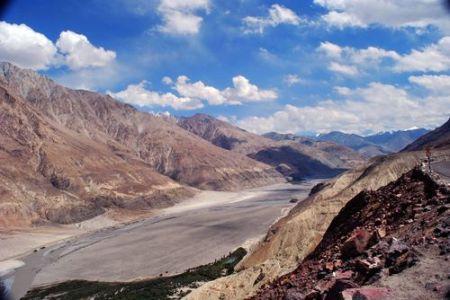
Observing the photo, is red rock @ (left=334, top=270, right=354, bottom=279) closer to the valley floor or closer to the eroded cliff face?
the eroded cliff face

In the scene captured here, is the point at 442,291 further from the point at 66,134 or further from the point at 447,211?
the point at 66,134

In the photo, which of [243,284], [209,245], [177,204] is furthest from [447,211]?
[177,204]

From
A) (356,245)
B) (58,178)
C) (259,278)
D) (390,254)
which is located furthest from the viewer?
(58,178)

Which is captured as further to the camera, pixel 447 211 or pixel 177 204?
pixel 177 204

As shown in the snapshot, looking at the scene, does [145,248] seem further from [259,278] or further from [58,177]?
[58,177]

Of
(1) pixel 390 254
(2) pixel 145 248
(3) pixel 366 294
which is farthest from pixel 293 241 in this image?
(2) pixel 145 248

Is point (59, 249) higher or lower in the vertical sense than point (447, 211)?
lower

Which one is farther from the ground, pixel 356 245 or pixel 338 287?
pixel 356 245

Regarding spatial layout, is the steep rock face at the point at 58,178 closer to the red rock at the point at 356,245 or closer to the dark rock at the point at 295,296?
the red rock at the point at 356,245
